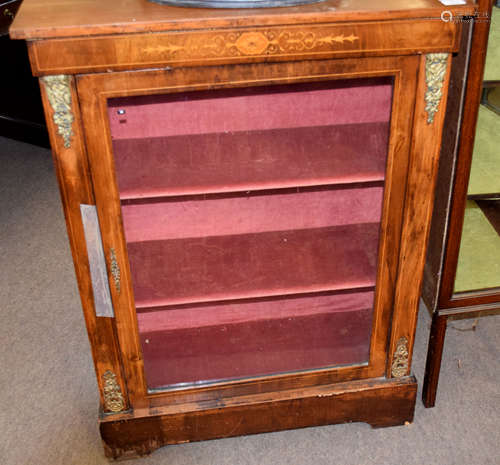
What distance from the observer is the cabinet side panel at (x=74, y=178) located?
1.13 m

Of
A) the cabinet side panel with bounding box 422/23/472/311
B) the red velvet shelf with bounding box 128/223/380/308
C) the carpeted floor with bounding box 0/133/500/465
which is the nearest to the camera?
the cabinet side panel with bounding box 422/23/472/311

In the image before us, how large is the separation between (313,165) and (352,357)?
53 cm

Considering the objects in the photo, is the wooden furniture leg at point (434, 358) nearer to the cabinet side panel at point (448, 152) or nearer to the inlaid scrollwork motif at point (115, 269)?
the cabinet side panel at point (448, 152)

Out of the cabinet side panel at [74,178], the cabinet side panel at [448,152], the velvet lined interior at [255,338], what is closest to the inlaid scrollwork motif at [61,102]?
the cabinet side panel at [74,178]

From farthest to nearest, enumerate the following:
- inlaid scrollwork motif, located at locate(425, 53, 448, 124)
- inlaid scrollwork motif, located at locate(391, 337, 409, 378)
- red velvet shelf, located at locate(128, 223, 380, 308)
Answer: inlaid scrollwork motif, located at locate(391, 337, 409, 378), red velvet shelf, located at locate(128, 223, 380, 308), inlaid scrollwork motif, located at locate(425, 53, 448, 124)

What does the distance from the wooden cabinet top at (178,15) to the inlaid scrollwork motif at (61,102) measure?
0.25 ft

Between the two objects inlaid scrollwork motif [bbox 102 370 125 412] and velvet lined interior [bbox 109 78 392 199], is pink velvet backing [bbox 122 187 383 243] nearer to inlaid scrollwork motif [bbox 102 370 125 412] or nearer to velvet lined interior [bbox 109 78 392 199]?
velvet lined interior [bbox 109 78 392 199]

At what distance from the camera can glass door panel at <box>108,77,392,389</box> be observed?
126cm

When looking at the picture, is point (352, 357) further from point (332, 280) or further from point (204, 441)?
point (204, 441)

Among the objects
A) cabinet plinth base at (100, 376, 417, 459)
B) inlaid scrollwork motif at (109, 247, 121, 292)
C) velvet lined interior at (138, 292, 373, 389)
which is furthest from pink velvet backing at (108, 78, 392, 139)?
cabinet plinth base at (100, 376, 417, 459)

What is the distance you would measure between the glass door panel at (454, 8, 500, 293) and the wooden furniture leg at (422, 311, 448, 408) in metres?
0.11

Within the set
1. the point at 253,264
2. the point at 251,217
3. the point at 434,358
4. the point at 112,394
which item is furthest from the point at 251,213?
the point at 434,358

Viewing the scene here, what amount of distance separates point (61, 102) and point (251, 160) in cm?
39

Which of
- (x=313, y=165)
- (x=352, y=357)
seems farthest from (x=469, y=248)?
(x=313, y=165)
